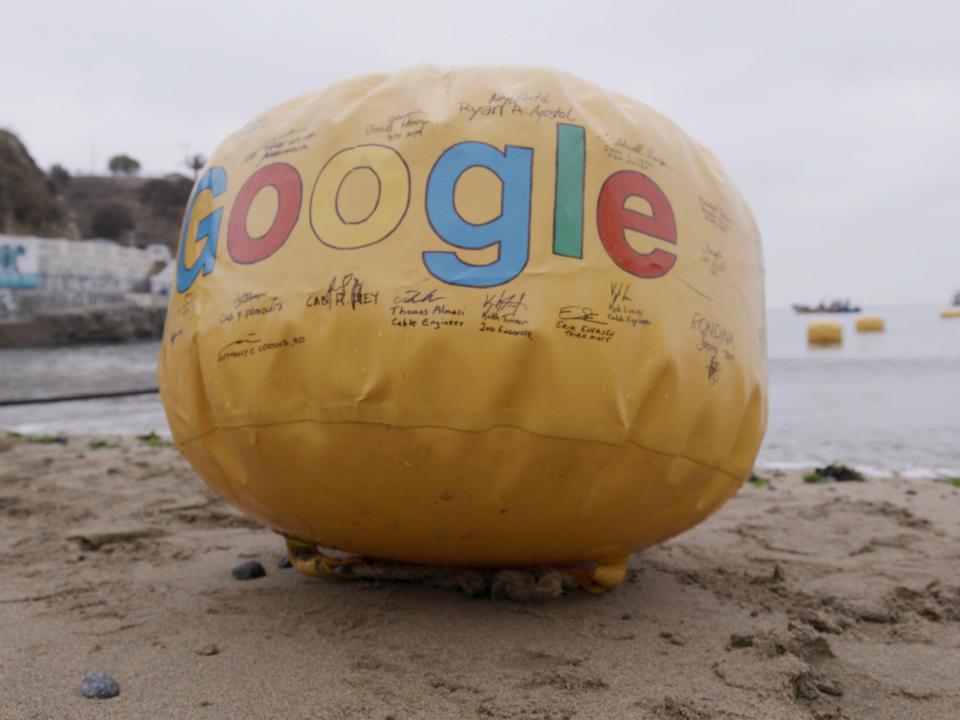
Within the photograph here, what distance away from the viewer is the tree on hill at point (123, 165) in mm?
75125

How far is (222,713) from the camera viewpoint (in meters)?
1.92

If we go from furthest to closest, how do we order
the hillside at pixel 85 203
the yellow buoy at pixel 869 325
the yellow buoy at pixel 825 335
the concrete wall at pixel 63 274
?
the hillside at pixel 85 203
the yellow buoy at pixel 869 325
the concrete wall at pixel 63 274
the yellow buoy at pixel 825 335

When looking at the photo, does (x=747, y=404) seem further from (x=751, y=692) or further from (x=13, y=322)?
(x=13, y=322)

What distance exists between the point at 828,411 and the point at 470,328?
8451 mm

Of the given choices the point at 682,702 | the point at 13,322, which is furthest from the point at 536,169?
the point at 13,322

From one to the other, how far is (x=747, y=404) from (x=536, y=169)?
0.93 m

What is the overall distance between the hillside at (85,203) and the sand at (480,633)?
1778 inches

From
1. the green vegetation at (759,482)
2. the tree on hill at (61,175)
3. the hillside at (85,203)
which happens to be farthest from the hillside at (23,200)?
the green vegetation at (759,482)

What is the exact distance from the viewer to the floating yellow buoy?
7.09ft
